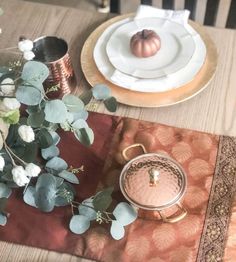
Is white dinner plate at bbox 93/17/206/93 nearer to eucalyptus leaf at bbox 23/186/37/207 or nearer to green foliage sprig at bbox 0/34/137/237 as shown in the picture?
green foliage sprig at bbox 0/34/137/237

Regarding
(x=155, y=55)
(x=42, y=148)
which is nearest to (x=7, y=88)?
(x=42, y=148)

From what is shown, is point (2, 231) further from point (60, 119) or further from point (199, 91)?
point (199, 91)

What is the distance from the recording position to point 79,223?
Answer: 788 millimetres

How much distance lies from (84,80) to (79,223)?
346mm

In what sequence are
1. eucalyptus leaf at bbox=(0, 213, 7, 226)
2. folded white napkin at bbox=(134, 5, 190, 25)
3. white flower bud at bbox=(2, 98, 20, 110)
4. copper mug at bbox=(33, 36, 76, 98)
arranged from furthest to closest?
1. folded white napkin at bbox=(134, 5, 190, 25)
2. copper mug at bbox=(33, 36, 76, 98)
3. eucalyptus leaf at bbox=(0, 213, 7, 226)
4. white flower bud at bbox=(2, 98, 20, 110)

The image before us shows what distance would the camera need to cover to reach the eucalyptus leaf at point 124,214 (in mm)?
777

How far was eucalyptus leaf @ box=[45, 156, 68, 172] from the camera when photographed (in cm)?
84

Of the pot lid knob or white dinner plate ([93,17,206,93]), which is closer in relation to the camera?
the pot lid knob

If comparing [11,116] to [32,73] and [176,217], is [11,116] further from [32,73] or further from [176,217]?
[176,217]

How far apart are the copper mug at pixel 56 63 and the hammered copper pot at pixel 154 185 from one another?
9.4 inches

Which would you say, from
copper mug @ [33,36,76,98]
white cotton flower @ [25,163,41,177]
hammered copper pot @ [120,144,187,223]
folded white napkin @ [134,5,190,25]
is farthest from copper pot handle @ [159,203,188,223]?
folded white napkin @ [134,5,190,25]

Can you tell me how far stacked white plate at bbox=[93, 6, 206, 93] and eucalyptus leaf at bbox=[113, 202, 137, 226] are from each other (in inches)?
10.5

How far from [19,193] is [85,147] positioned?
0.48ft

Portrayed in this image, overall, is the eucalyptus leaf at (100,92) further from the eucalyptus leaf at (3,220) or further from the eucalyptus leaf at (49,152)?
the eucalyptus leaf at (3,220)
